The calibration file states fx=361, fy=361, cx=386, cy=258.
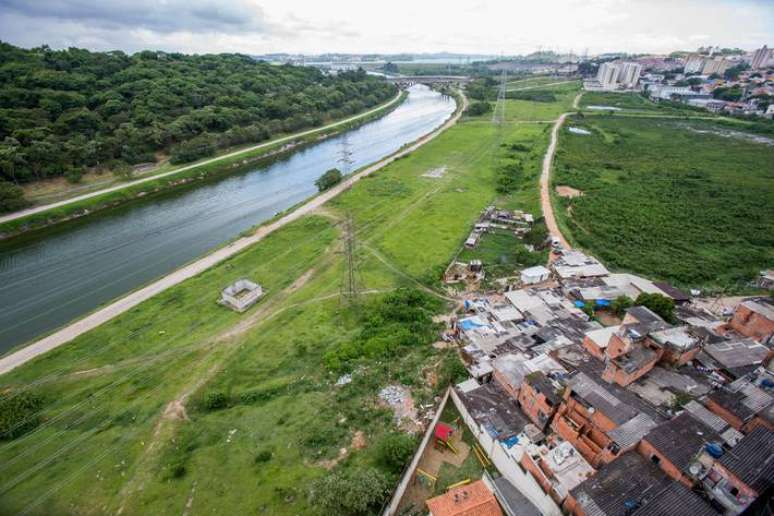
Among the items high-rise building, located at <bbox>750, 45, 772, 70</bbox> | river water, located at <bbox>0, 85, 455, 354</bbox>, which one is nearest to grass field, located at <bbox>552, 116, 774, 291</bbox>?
river water, located at <bbox>0, 85, 455, 354</bbox>

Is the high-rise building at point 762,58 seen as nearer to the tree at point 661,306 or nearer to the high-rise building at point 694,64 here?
the high-rise building at point 694,64

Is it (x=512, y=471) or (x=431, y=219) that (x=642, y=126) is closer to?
(x=431, y=219)

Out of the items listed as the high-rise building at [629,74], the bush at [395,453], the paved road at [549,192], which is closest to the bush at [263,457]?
the bush at [395,453]

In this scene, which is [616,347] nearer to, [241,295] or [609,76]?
[241,295]

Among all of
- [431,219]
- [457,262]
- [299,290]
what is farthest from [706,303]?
[299,290]

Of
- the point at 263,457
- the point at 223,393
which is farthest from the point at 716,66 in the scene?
the point at 263,457

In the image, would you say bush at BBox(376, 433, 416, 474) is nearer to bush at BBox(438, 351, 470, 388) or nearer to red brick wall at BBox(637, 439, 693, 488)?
bush at BBox(438, 351, 470, 388)
